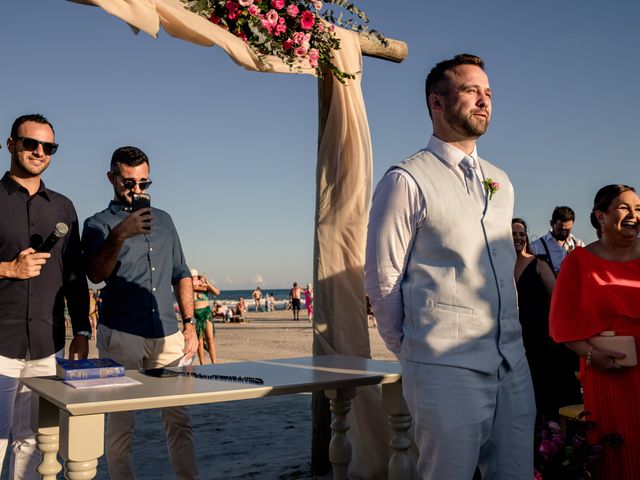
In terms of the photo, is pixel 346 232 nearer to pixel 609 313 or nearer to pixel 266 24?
pixel 266 24

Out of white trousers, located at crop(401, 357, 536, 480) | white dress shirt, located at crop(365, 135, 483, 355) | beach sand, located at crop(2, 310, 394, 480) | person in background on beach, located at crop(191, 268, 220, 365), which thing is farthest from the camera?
person in background on beach, located at crop(191, 268, 220, 365)

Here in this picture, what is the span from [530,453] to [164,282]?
7.88ft

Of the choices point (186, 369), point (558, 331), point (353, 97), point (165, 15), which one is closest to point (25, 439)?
point (186, 369)

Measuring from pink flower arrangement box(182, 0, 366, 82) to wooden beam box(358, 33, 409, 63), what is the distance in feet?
1.79

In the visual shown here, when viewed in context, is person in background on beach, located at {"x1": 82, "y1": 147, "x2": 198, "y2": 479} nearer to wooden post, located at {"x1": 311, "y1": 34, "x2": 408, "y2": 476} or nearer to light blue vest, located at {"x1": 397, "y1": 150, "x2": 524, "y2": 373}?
wooden post, located at {"x1": 311, "y1": 34, "x2": 408, "y2": 476}

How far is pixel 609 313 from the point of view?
11.7 feet

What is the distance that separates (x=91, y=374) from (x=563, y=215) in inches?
224

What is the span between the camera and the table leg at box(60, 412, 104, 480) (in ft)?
8.06

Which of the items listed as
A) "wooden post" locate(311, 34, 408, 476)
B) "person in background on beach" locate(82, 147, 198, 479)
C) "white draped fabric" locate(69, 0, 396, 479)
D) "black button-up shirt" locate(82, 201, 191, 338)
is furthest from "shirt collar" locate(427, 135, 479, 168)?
"wooden post" locate(311, 34, 408, 476)

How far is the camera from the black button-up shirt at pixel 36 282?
3.18 metres

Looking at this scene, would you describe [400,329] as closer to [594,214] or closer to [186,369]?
[186,369]

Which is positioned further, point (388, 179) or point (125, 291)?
point (125, 291)

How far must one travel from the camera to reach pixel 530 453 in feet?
8.03

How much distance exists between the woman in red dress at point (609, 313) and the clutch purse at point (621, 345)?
0.03 meters
